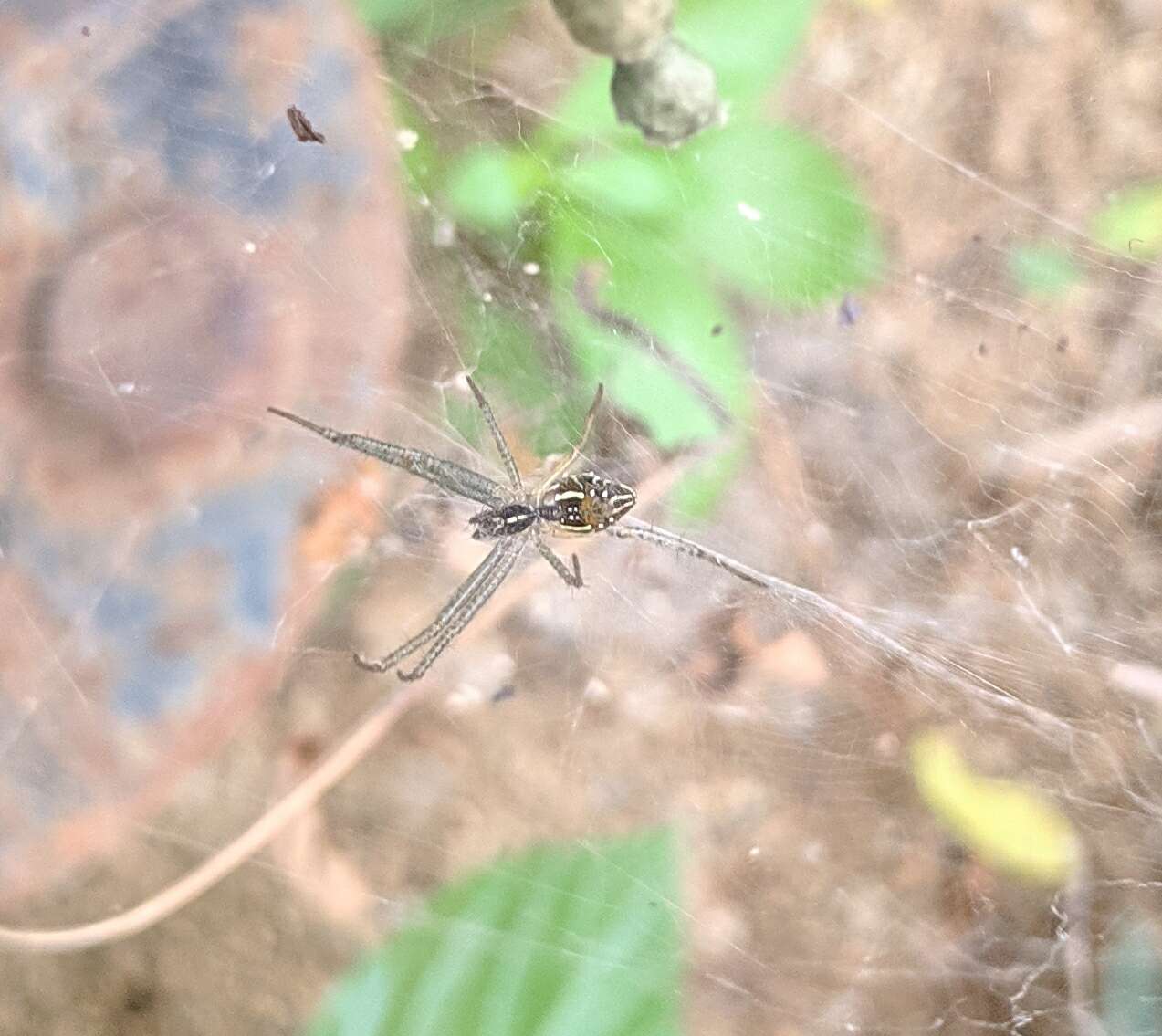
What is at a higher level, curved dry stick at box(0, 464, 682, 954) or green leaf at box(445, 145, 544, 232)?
green leaf at box(445, 145, 544, 232)

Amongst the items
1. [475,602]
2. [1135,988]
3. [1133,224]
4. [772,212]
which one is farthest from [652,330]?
[1135,988]

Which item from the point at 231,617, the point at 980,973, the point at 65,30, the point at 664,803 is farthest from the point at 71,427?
the point at 980,973

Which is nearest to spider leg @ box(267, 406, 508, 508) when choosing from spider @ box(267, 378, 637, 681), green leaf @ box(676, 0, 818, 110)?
spider @ box(267, 378, 637, 681)

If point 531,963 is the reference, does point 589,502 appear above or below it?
above

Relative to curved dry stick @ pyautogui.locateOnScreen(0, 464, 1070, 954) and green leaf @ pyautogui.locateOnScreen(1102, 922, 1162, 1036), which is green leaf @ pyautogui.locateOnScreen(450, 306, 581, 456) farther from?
green leaf @ pyautogui.locateOnScreen(1102, 922, 1162, 1036)

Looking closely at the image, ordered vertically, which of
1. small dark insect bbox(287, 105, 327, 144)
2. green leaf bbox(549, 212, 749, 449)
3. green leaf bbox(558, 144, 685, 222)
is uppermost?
green leaf bbox(558, 144, 685, 222)

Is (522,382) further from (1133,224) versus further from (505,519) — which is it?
(1133,224)
